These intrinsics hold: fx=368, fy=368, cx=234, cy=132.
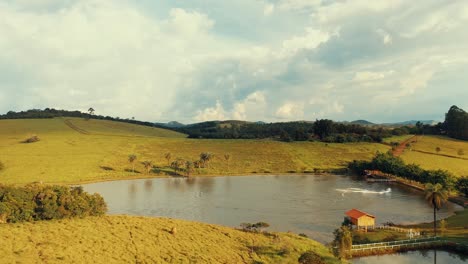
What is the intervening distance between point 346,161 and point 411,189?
4623 centimetres

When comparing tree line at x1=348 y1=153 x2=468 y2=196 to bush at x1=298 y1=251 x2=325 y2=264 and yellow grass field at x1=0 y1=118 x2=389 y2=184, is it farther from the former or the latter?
bush at x1=298 y1=251 x2=325 y2=264

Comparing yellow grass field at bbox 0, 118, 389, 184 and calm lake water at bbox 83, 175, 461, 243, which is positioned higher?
yellow grass field at bbox 0, 118, 389, 184

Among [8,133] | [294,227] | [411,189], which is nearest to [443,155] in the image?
[411,189]

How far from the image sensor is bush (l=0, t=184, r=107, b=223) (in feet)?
170

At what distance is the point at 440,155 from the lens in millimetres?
162250

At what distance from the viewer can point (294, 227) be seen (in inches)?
2810

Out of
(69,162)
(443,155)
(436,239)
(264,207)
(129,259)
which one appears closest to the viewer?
(129,259)

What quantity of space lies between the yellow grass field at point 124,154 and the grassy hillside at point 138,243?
76.7m

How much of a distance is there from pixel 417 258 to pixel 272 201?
45.0 meters

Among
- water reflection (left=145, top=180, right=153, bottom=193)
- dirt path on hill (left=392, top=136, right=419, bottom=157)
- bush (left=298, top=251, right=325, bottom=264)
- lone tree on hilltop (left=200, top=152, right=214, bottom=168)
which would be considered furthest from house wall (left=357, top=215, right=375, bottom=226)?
dirt path on hill (left=392, top=136, right=419, bottom=157)

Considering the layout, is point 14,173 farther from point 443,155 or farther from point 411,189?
point 443,155

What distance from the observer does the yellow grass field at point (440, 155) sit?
467 ft

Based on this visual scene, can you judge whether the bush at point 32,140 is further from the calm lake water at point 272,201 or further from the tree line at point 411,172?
the tree line at point 411,172

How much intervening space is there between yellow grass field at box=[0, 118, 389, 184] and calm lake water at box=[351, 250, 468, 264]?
9443 cm
